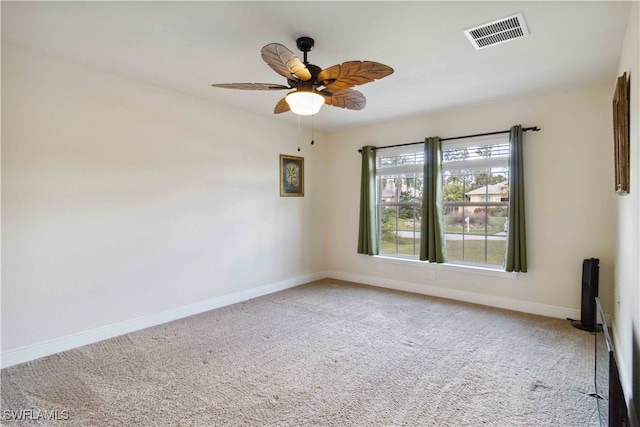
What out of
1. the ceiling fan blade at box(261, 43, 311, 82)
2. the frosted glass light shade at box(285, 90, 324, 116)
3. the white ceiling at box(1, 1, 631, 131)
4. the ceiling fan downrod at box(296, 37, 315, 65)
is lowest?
the frosted glass light shade at box(285, 90, 324, 116)

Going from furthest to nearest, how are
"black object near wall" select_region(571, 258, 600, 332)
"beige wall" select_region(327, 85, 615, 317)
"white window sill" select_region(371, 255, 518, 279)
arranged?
"white window sill" select_region(371, 255, 518, 279), "beige wall" select_region(327, 85, 615, 317), "black object near wall" select_region(571, 258, 600, 332)

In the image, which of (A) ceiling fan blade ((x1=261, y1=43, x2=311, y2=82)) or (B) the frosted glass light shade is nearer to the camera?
(A) ceiling fan blade ((x1=261, y1=43, x2=311, y2=82))

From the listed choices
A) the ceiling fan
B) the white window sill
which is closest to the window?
the white window sill

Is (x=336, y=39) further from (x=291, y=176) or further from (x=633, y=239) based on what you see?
(x=291, y=176)

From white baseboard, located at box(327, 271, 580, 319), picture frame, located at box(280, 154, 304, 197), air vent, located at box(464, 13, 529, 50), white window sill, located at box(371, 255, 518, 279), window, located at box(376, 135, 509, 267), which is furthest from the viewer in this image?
picture frame, located at box(280, 154, 304, 197)

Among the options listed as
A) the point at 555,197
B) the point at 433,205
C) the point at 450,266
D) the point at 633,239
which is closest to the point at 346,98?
the point at 633,239

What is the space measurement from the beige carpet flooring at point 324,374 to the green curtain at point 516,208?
2.20ft

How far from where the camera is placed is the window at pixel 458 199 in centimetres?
430

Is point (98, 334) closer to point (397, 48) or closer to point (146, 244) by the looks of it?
point (146, 244)

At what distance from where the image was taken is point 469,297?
445 cm

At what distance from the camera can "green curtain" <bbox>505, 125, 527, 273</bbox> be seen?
12.9ft

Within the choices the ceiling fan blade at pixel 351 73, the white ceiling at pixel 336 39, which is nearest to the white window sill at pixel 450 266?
the white ceiling at pixel 336 39

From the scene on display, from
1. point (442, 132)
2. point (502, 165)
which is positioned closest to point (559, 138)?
point (502, 165)

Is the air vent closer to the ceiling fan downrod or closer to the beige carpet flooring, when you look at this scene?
the ceiling fan downrod
